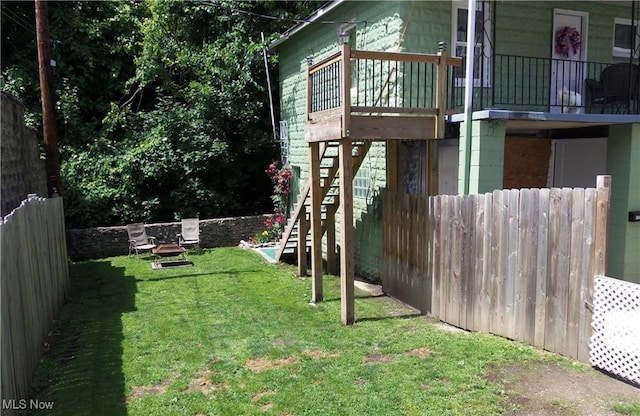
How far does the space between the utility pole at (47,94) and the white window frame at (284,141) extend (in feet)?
20.2

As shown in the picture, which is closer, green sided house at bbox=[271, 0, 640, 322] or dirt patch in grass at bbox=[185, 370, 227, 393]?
dirt patch in grass at bbox=[185, 370, 227, 393]

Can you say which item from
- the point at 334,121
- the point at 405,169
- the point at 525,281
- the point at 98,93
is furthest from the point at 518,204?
the point at 98,93

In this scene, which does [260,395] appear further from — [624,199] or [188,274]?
[624,199]

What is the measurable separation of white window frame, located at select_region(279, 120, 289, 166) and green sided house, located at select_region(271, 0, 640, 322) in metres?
3.86

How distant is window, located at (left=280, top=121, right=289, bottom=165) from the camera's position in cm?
1456

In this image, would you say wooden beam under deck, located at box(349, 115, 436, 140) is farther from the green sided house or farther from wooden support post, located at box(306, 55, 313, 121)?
wooden support post, located at box(306, 55, 313, 121)

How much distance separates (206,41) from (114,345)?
13057 mm

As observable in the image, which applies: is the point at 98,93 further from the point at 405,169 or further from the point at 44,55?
the point at 405,169

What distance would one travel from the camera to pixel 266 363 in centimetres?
552

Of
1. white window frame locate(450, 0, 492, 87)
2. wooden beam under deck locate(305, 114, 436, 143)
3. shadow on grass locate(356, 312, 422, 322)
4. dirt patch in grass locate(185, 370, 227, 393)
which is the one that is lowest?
shadow on grass locate(356, 312, 422, 322)

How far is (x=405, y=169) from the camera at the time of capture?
9.23 metres

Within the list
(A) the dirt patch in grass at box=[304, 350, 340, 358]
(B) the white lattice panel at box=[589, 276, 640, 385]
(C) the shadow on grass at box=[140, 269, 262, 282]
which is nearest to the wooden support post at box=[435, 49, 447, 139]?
(B) the white lattice panel at box=[589, 276, 640, 385]

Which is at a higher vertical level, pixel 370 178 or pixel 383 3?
pixel 383 3

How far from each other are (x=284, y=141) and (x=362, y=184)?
5.13m
